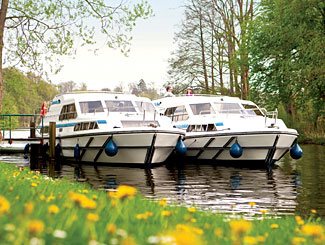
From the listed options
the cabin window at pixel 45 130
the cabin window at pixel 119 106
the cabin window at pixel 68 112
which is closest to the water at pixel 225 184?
the cabin window at pixel 68 112

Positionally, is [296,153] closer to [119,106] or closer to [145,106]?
[145,106]

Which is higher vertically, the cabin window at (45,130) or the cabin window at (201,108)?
the cabin window at (201,108)

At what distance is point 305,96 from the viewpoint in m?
31.1

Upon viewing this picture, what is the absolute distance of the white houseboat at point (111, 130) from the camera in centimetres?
1691

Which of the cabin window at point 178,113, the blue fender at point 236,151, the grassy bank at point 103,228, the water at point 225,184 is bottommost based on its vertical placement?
the water at point 225,184

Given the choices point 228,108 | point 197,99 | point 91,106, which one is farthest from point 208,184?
point 197,99

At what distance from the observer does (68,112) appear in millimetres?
20016

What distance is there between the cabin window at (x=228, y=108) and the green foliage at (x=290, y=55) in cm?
931

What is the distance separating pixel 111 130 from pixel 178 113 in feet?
16.7

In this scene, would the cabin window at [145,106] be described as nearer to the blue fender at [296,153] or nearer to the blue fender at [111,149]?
the blue fender at [111,149]

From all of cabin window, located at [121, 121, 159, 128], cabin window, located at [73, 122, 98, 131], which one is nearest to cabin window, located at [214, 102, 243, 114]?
cabin window, located at [121, 121, 159, 128]

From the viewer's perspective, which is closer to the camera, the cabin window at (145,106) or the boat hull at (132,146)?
the boat hull at (132,146)

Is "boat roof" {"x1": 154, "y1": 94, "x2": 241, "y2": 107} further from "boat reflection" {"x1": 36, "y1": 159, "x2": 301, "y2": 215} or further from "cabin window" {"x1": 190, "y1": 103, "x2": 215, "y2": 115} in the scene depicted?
"boat reflection" {"x1": 36, "y1": 159, "x2": 301, "y2": 215}

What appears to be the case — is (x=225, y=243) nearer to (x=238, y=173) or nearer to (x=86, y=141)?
(x=238, y=173)
